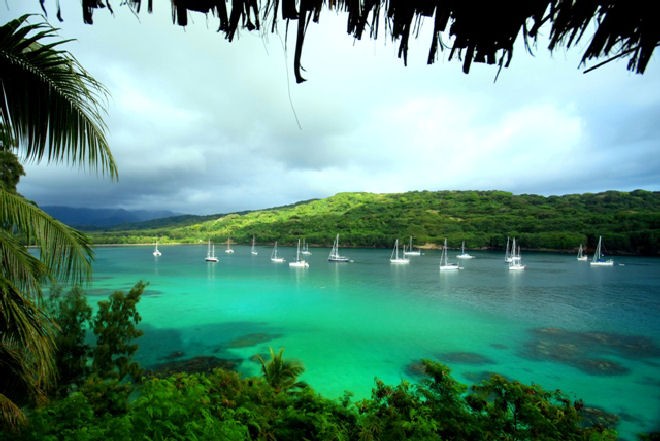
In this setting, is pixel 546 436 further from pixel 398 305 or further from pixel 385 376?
pixel 398 305

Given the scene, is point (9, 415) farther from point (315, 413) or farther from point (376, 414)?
point (376, 414)

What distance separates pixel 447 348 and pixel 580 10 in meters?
24.5

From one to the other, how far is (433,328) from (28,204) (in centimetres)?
2885

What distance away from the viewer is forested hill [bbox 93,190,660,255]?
9244cm

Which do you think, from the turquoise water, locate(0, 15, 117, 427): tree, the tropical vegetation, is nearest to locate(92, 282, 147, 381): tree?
the tropical vegetation

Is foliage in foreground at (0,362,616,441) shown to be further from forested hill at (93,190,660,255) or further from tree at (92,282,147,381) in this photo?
forested hill at (93,190,660,255)

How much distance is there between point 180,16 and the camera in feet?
6.07

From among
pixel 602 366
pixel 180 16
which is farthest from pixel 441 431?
pixel 602 366

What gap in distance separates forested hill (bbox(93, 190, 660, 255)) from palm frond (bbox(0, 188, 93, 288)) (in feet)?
363

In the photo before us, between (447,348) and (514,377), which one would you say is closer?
(514,377)

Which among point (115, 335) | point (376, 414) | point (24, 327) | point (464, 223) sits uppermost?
point (464, 223)

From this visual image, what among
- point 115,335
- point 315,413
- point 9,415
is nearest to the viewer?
point 9,415

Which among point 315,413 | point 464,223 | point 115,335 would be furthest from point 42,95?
point 464,223

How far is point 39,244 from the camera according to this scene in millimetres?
2984
